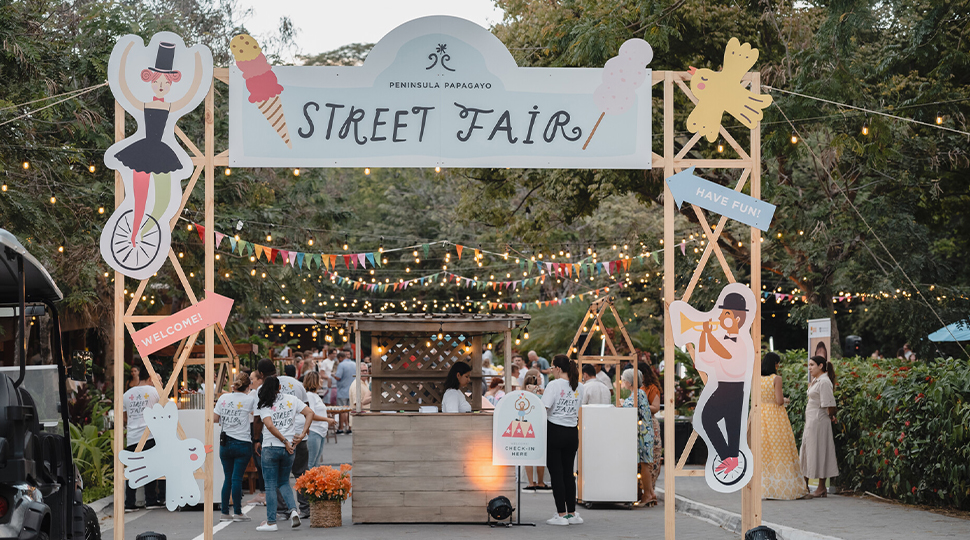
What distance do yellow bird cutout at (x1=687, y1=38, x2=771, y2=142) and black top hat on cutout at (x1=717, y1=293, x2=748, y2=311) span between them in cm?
145

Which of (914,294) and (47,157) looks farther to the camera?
(914,294)

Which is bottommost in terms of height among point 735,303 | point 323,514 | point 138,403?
point 323,514

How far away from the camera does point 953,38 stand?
50.5ft

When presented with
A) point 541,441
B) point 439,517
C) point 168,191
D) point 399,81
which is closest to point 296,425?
point 439,517

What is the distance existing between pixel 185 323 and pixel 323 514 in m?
3.49

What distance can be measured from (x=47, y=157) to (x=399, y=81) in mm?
7083

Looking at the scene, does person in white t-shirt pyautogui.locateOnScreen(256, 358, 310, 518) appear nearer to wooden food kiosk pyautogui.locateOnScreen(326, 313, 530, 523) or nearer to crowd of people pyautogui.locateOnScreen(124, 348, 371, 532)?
crowd of people pyautogui.locateOnScreen(124, 348, 371, 532)

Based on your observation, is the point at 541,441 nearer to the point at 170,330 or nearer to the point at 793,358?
the point at 170,330

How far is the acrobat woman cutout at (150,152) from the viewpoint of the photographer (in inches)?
358

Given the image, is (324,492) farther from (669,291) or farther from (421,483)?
(669,291)

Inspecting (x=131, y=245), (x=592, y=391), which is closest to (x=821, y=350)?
(x=592, y=391)

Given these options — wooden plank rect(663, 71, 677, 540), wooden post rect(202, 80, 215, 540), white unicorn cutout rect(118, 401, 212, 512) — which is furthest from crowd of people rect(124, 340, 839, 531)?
wooden plank rect(663, 71, 677, 540)

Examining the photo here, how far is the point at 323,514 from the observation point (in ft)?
37.9

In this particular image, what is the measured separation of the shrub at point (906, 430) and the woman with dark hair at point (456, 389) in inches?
198
